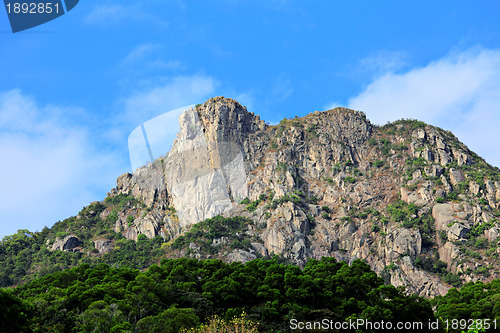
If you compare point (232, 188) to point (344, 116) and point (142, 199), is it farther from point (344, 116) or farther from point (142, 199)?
point (344, 116)

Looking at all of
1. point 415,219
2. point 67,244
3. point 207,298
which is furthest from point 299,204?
point 207,298

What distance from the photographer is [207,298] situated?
181ft

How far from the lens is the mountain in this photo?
4193 inches

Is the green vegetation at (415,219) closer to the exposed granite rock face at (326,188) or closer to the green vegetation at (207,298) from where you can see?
the exposed granite rock face at (326,188)

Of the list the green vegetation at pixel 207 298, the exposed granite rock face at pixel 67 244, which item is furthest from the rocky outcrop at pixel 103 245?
the green vegetation at pixel 207 298

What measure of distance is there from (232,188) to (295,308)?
78.0 metres

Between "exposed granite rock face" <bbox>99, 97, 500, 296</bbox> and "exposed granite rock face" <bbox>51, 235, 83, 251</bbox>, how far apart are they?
10316 millimetres

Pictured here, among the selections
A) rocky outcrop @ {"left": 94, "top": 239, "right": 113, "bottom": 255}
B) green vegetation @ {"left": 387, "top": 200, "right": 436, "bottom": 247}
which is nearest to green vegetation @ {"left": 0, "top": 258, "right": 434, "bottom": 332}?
green vegetation @ {"left": 387, "top": 200, "right": 436, "bottom": 247}

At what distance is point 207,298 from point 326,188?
7408 cm

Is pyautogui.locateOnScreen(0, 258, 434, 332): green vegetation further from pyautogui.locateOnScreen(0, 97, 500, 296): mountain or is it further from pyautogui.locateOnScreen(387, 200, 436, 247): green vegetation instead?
pyautogui.locateOnScreen(387, 200, 436, 247): green vegetation

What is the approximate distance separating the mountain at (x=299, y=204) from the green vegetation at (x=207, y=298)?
144ft

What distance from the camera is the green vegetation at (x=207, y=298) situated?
155 feet

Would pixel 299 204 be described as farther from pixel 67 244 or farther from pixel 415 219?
pixel 67 244

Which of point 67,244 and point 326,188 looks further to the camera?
point 326,188
